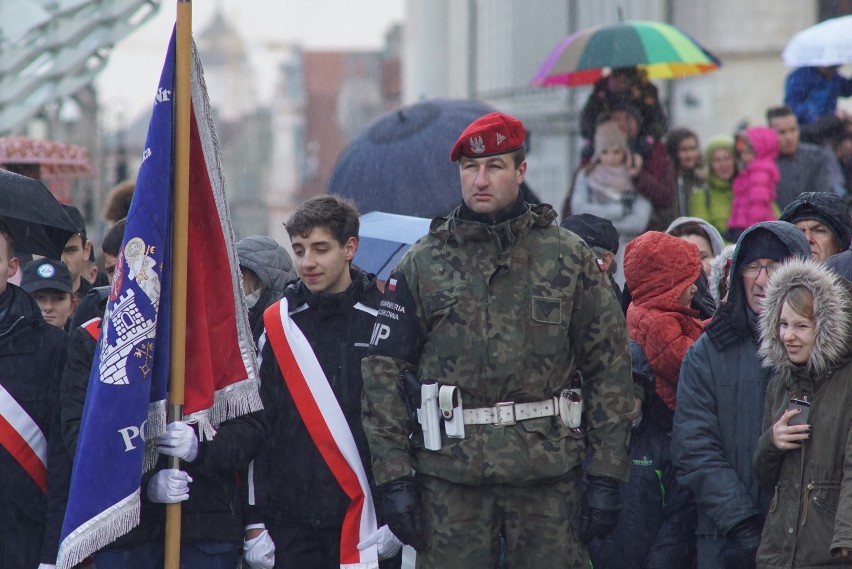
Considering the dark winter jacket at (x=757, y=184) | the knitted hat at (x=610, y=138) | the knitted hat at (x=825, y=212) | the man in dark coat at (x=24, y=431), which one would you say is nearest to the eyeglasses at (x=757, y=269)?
the knitted hat at (x=825, y=212)

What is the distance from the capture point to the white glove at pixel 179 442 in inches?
206

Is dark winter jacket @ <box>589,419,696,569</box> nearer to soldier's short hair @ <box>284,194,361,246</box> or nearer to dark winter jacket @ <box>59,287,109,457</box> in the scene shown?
soldier's short hair @ <box>284,194,361,246</box>

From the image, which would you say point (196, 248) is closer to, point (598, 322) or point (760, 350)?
point (598, 322)

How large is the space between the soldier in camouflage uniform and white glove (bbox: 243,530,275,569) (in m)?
0.63

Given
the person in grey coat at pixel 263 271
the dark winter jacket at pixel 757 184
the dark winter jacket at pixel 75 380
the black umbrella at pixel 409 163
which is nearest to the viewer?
the dark winter jacket at pixel 75 380

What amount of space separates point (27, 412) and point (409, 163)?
347 cm

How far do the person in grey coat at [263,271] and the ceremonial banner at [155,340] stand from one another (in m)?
0.77

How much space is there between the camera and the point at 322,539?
5.55 metres

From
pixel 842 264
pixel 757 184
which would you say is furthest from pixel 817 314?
pixel 757 184

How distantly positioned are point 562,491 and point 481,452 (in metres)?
0.33

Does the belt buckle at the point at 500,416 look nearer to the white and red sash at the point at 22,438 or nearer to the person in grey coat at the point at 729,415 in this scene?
the person in grey coat at the point at 729,415

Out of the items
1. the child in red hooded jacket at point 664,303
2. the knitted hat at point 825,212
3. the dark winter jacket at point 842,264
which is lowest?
the child in red hooded jacket at point 664,303

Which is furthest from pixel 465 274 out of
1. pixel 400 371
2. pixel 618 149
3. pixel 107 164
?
pixel 107 164

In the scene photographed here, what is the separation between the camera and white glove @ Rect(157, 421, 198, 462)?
5.24 metres
